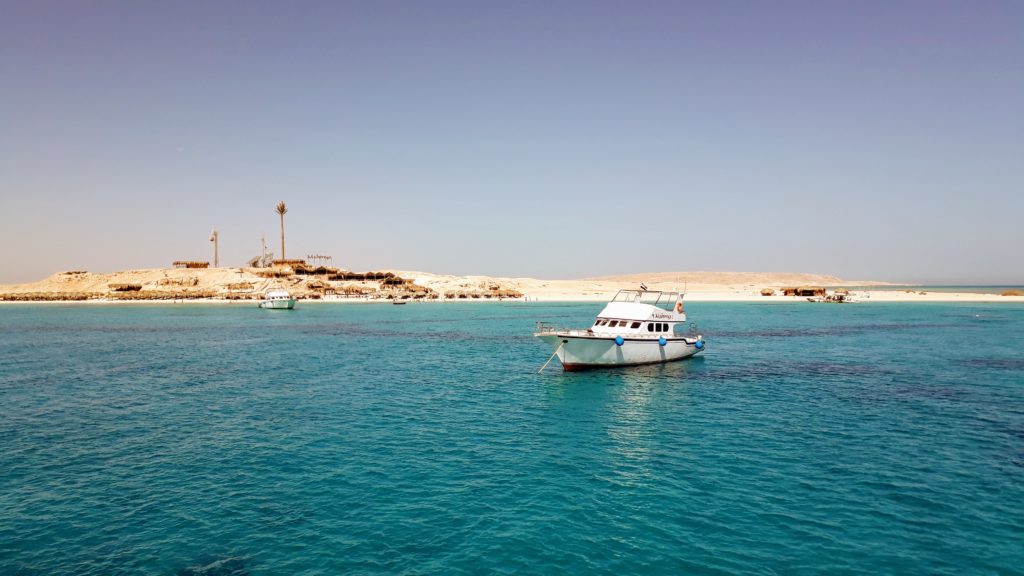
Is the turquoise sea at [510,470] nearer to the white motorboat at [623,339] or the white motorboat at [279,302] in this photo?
the white motorboat at [623,339]

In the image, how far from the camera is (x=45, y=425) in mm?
26469

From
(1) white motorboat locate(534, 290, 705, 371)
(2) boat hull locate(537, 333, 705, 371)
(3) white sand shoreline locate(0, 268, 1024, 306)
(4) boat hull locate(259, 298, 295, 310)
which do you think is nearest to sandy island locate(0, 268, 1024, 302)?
(3) white sand shoreline locate(0, 268, 1024, 306)

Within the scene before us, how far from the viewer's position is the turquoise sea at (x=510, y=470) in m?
14.2

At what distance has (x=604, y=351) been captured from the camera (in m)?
42.3

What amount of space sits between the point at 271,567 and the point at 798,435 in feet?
73.2

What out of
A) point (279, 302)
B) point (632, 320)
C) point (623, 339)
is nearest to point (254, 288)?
point (279, 302)

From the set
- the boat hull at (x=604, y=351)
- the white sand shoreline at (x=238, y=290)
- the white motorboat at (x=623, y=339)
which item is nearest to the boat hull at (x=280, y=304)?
the white sand shoreline at (x=238, y=290)

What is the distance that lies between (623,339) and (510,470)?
23759 mm

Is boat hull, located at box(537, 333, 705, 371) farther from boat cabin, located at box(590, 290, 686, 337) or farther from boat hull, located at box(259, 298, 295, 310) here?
boat hull, located at box(259, 298, 295, 310)

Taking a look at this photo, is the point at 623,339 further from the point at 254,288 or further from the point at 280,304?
the point at 254,288

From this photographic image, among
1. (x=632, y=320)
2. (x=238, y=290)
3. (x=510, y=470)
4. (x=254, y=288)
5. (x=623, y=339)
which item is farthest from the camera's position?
(x=254, y=288)

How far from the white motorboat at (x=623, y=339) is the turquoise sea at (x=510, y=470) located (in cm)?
198

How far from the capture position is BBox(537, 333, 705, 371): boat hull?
41406 mm

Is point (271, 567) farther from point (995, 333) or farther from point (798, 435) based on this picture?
point (995, 333)
